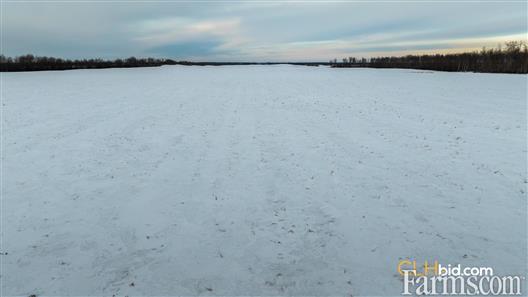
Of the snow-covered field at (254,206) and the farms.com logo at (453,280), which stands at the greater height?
the snow-covered field at (254,206)

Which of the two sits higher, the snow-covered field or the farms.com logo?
the snow-covered field

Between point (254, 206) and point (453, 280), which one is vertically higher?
point (254, 206)

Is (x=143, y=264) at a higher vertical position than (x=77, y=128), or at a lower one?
lower

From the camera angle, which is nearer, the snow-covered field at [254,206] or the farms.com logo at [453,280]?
the farms.com logo at [453,280]

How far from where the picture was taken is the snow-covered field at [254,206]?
3.86 metres

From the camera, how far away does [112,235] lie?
465cm

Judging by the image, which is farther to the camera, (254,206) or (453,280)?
(254,206)

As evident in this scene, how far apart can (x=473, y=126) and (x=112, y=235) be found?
1135 centimetres

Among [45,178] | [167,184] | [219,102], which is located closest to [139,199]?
[167,184]

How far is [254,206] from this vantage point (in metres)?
5.47

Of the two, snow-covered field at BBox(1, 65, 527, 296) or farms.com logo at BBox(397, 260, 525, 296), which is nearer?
farms.com logo at BBox(397, 260, 525, 296)

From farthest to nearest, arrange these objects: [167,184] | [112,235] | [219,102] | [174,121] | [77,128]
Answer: [219,102]
[174,121]
[77,128]
[167,184]
[112,235]

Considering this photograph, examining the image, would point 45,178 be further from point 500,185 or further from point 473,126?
point 473,126

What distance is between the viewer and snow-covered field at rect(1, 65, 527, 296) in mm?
3855
